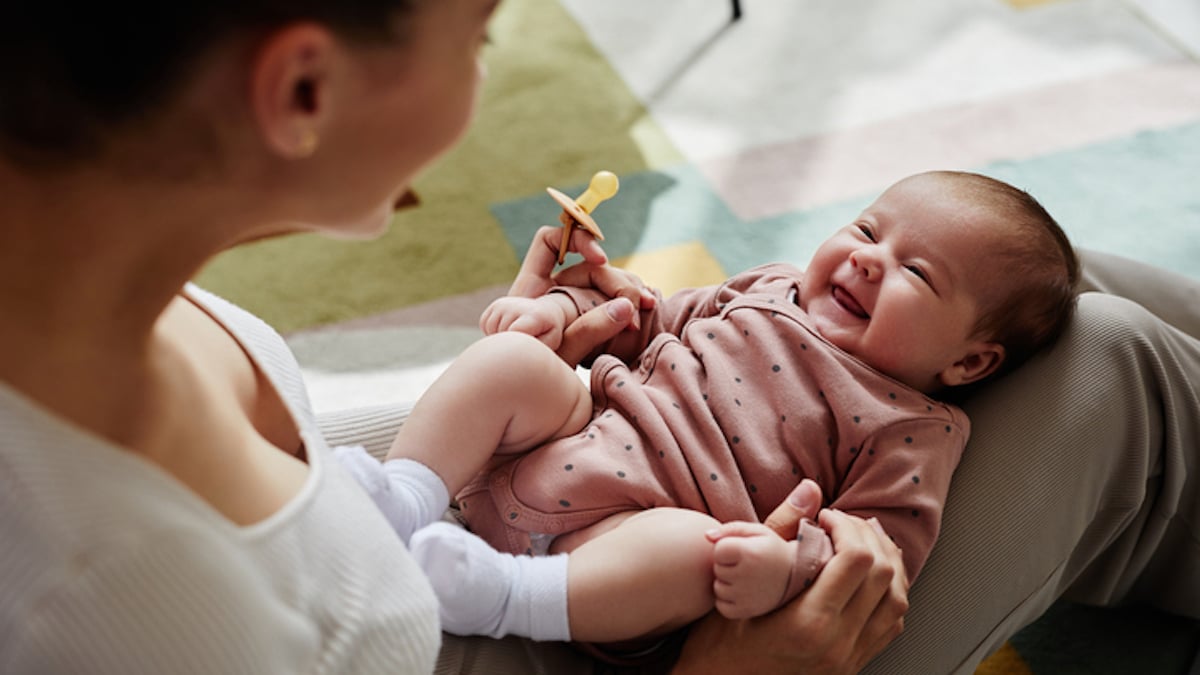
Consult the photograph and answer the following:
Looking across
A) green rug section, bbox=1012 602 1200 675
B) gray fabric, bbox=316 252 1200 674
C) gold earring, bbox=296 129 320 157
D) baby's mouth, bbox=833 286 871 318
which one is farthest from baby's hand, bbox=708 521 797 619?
green rug section, bbox=1012 602 1200 675

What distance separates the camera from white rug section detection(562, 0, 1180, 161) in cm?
201

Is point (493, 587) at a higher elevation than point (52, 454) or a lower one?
lower

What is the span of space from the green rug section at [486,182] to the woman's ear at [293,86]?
1235mm

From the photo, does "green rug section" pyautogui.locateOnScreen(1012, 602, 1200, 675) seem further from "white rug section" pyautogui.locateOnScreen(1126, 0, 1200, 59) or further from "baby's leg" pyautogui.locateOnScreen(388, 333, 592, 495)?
"white rug section" pyautogui.locateOnScreen(1126, 0, 1200, 59)

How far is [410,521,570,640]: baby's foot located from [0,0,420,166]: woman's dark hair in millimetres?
446

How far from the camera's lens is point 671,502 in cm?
94

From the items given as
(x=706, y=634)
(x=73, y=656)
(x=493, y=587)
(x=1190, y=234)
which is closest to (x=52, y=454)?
(x=73, y=656)

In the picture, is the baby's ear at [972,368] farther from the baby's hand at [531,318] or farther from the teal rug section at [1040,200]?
the teal rug section at [1040,200]

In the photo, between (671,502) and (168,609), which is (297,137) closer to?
(168,609)

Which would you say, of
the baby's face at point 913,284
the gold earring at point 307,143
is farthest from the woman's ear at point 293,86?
the baby's face at point 913,284

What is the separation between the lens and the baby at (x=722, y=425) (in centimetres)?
82

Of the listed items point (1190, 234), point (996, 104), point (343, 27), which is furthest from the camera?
point (996, 104)

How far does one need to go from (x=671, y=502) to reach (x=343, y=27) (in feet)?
1.97

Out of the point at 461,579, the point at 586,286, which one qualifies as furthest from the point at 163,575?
the point at 586,286
